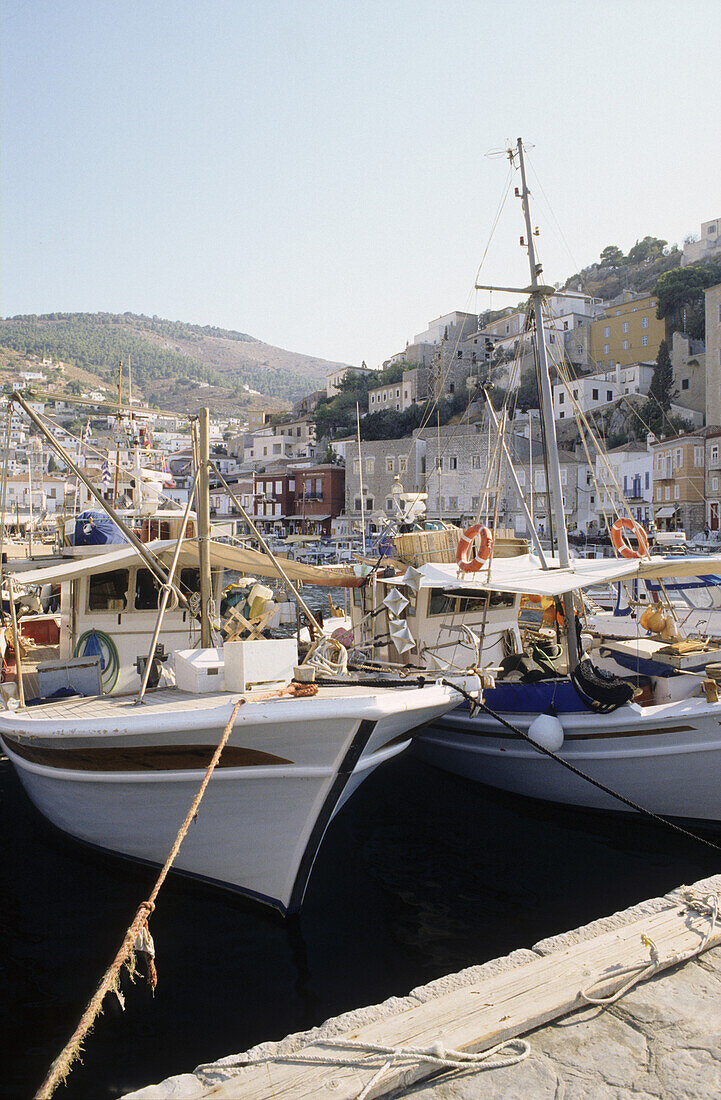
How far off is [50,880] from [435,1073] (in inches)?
259

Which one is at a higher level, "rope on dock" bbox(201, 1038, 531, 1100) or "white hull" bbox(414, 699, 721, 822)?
"rope on dock" bbox(201, 1038, 531, 1100)

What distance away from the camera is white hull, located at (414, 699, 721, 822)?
9391 mm

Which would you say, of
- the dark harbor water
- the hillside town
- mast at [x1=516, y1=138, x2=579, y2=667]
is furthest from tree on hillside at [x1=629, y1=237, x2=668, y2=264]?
the dark harbor water

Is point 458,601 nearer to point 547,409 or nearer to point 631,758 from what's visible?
point 547,409

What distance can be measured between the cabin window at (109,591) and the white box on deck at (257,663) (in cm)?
355

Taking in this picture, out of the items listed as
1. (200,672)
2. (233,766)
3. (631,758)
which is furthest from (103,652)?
(631,758)

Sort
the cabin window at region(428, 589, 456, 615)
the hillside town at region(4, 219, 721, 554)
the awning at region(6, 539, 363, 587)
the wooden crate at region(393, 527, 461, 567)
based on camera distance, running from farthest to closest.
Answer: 1. the hillside town at region(4, 219, 721, 554)
2. the wooden crate at region(393, 527, 461, 567)
3. the cabin window at region(428, 589, 456, 615)
4. the awning at region(6, 539, 363, 587)

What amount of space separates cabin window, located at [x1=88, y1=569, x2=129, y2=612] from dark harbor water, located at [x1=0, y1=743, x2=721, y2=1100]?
9.99ft

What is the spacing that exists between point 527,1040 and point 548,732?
20.8ft

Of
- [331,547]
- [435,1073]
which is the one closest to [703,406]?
[331,547]

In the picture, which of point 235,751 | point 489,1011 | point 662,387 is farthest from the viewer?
point 662,387

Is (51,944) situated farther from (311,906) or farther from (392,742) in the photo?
(392,742)

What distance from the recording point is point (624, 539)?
11766 mm

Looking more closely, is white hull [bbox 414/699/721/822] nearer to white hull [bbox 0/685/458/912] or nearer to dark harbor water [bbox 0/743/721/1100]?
dark harbor water [bbox 0/743/721/1100]
